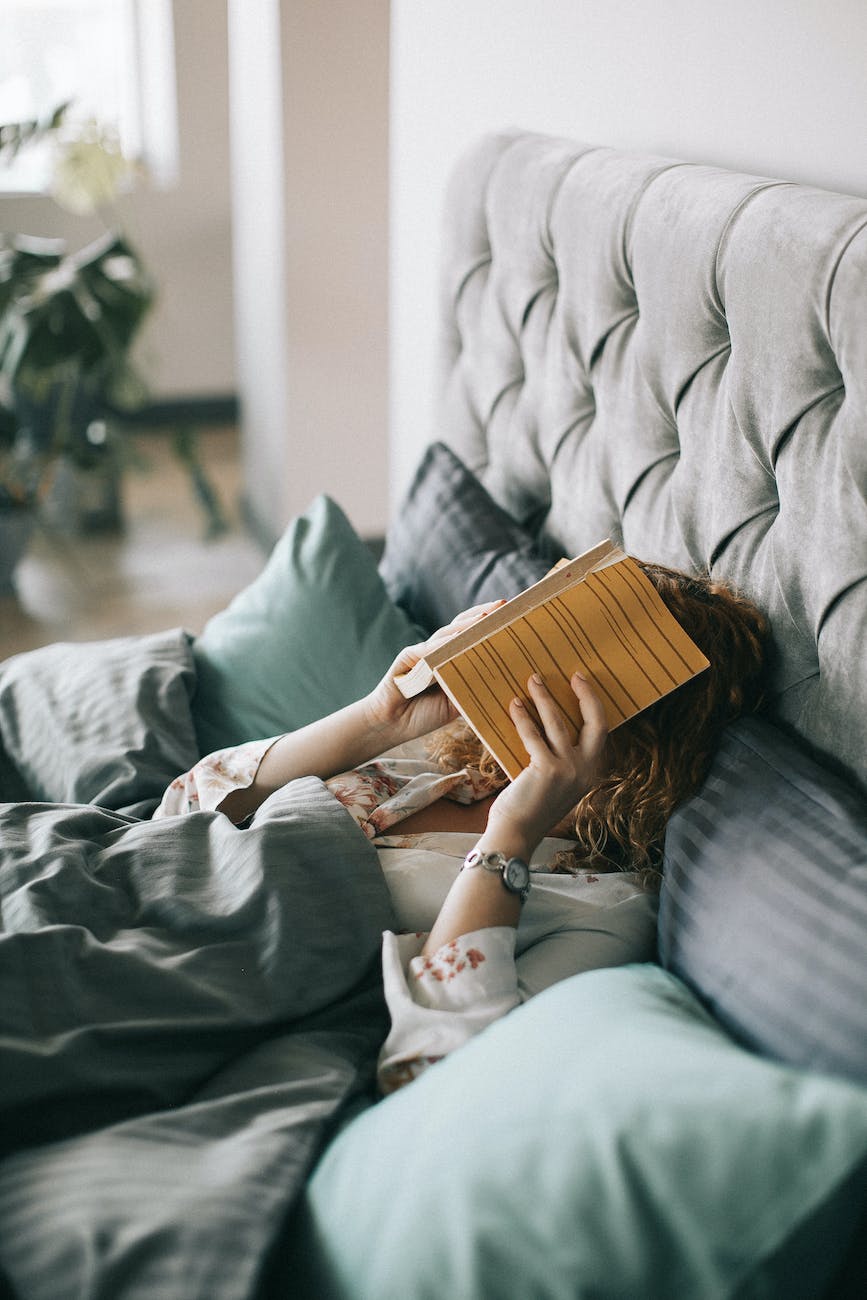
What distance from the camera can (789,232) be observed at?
3.26ft

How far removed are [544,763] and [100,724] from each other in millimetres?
660

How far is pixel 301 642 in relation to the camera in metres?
1.50

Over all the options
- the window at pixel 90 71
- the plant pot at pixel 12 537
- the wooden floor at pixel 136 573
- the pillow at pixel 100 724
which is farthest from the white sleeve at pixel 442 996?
the window at pixel 90 71

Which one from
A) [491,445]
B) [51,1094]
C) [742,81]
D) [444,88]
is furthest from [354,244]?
[51,1094]

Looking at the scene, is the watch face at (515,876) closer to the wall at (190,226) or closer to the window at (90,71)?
the wall at (190,226)

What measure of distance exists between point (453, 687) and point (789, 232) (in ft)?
1.63

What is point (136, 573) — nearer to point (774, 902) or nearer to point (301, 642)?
point (301, 642)

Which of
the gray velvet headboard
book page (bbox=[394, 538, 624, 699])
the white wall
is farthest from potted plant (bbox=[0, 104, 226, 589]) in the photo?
book page (bbox=[394, 538, 624, 699])

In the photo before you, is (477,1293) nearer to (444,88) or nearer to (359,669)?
(359,669)

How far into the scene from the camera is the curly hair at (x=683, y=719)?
1049 millimetres

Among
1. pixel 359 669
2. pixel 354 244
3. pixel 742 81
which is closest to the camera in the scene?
pixel 742 81

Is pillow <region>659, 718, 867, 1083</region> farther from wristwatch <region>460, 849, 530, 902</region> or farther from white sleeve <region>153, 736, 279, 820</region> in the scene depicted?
white sleeve <region>153, 736, 279, 820</region>

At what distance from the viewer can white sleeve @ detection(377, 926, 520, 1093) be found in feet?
3.07

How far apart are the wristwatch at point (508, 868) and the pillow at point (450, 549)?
1.37ft
